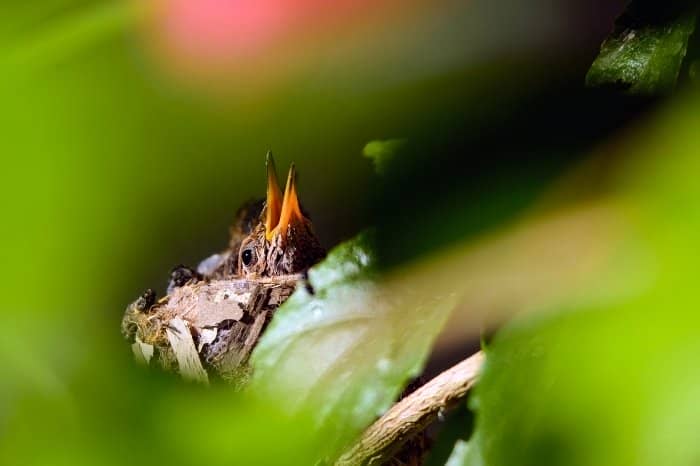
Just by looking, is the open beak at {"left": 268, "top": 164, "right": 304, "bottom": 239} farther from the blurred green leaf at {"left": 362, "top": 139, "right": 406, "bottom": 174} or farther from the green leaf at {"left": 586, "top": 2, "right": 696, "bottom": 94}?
the green leaf at {"left": 586, "top": 2, "right": 696, "bottom": 94}

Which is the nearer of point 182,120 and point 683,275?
point 683,275

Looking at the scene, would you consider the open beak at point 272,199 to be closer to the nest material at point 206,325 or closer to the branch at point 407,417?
the nest material at point 206,325

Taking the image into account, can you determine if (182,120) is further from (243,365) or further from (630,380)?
(630,380)

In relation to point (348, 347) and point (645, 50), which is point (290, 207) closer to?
point (348, 347)

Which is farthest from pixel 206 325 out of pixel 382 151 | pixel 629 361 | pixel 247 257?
pixel 629 361

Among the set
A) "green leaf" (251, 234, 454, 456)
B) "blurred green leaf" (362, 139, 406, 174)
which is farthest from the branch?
"blurred green leaf" (362, 139, 406, 174)

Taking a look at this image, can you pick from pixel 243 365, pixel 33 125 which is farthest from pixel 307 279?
pixel 33 125

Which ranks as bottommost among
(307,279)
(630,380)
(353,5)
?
(630,380)
